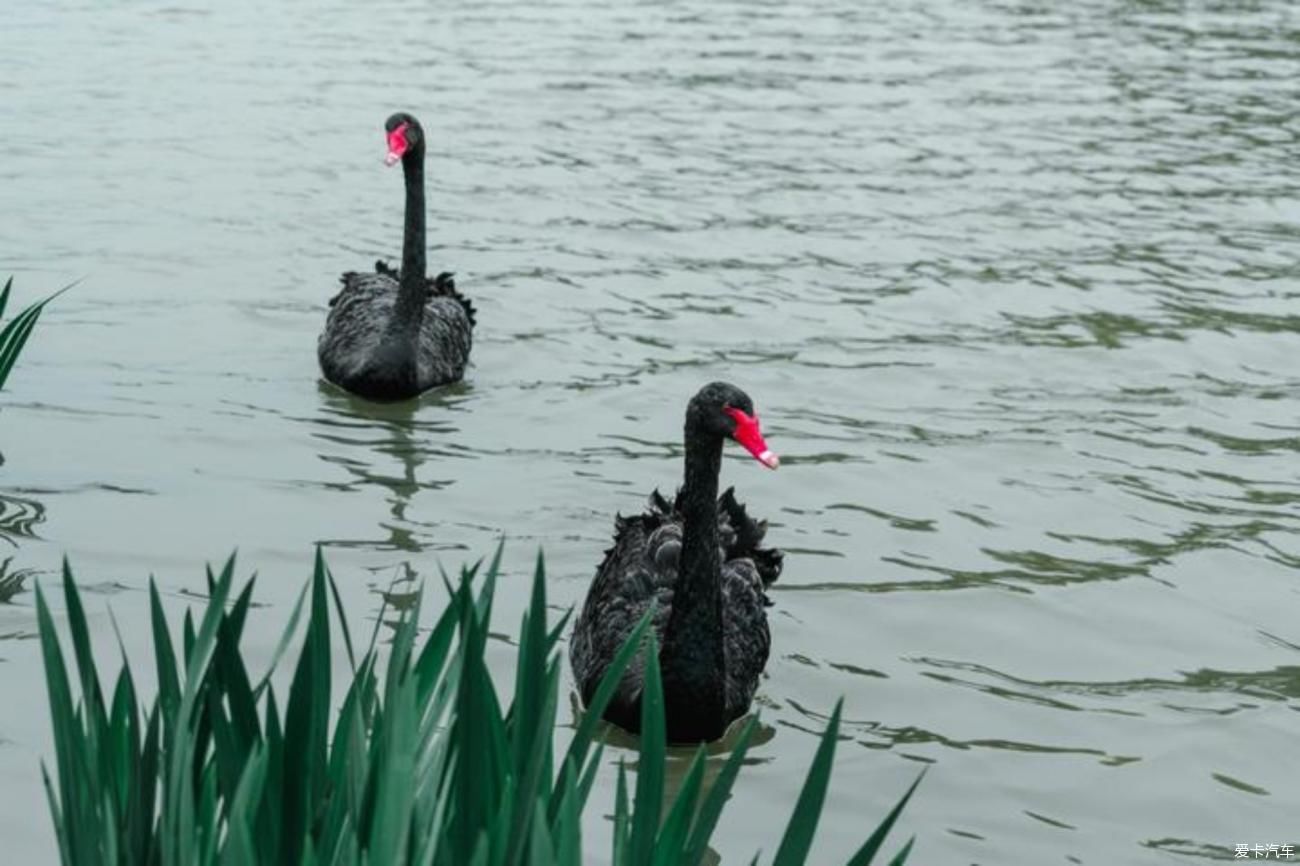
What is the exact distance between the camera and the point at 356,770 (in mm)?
2598

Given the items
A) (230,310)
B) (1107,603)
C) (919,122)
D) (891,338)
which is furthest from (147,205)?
(1107,603)

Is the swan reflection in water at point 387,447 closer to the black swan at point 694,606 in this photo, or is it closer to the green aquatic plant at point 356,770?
the black swan at point 694,606

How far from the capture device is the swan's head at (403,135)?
838cm

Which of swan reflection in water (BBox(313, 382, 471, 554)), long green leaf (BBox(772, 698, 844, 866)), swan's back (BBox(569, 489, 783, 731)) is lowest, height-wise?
swan reflection in water (BBox(313, 382, 471, 554))

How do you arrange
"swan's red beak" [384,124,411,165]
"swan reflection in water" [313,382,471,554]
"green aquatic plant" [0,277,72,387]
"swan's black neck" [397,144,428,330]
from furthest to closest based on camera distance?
"swan's red beak" [384,124,411,165] → "swan's black neck" [397,144,428,330] → "swan reflection in water" [313,382,471,554] → "green aquatic plant" [0,277,72,387]

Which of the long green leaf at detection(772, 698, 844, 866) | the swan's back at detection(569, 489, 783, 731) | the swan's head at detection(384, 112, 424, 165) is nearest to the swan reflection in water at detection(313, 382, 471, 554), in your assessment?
the swan's back at detection(569, 489, 783, 731)

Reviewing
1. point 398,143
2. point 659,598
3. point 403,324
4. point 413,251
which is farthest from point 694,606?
point 398,143

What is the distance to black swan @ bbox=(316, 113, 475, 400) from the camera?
787cm

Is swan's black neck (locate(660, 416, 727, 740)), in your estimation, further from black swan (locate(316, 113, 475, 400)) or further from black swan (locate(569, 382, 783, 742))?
black swan (locate(316, 113, 475, 400))

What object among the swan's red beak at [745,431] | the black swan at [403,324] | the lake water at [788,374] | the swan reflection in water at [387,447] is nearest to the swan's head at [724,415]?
the swan's red beak at [745,431]

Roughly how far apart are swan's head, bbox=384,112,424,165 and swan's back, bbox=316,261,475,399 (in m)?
Result: 0.53

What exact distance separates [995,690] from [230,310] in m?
4.31

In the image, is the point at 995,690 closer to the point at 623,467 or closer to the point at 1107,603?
the point at 1107,603

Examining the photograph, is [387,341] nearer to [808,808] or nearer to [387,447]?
[387,447]
